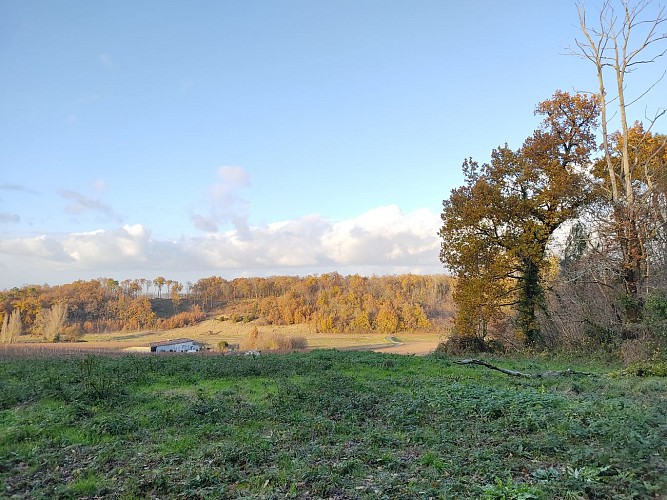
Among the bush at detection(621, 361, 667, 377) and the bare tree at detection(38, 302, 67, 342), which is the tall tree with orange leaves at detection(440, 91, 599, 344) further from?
the bare tree at detection(38, 302, 67, 342)

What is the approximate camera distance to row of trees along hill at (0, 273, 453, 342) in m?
71.3

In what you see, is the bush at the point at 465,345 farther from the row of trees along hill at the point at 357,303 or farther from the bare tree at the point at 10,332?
the bare tree at the point at 10,332

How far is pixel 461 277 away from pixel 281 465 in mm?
19134

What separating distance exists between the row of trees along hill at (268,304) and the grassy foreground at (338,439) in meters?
56.2

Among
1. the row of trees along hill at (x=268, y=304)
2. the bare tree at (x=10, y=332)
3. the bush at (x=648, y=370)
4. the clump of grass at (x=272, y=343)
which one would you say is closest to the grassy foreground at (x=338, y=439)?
the bush at (x=648, y=370)

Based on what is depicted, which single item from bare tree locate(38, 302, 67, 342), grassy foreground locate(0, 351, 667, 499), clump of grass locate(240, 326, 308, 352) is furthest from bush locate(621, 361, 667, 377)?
bare tree locate(38, 302, 67, 342)

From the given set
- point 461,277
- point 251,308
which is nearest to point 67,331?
point 251,308

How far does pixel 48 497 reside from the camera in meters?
5.25

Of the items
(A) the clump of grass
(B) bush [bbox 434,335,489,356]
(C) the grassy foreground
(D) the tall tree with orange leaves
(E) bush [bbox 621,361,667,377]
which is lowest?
(A) the clump of grass

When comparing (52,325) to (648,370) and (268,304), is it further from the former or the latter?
(648,370)

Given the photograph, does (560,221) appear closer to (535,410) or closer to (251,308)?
(535,410)

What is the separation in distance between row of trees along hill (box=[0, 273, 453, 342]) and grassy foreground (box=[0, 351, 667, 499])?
5625cm

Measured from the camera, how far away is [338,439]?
7.14 m

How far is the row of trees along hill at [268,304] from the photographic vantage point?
234 feet
